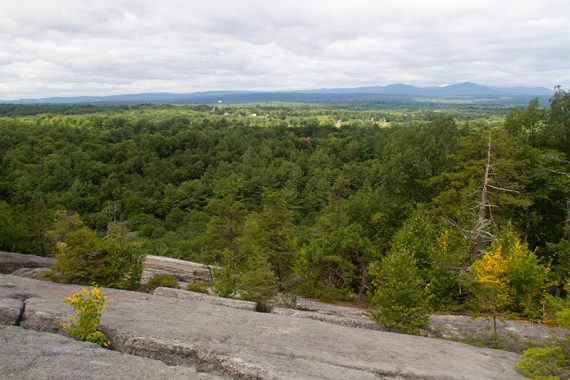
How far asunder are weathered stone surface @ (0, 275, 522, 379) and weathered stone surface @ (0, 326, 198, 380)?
103 cm

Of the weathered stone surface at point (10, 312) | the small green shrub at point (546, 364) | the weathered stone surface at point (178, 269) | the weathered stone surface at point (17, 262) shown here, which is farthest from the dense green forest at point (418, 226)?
the weathered stone surface at point (10, 312)

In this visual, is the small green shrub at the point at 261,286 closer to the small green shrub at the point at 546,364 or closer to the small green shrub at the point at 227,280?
the small green shrub at the point at 227,280

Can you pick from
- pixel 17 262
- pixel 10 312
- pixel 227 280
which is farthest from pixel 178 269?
pixel 10 312

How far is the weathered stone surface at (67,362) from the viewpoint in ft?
28.7

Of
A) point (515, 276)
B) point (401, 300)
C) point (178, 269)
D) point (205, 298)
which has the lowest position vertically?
point (178, 269)

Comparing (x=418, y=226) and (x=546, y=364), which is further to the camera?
(x=418, y=226)

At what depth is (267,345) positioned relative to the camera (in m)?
11.5

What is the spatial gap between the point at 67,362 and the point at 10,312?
4.84 meters

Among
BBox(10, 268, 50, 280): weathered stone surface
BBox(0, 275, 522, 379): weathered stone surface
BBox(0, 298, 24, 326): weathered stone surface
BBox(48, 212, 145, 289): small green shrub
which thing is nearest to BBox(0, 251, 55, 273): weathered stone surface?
BBox(10, 268, 50, 280): weathered stone surface

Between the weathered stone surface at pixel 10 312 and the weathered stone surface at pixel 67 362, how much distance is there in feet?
6.18

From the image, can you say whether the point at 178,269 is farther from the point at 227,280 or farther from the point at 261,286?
the point at 261,286

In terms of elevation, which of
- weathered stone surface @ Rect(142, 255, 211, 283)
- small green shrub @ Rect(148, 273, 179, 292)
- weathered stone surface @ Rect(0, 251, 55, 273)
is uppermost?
small green shrub @ Rect(148, 273, 179, 292)

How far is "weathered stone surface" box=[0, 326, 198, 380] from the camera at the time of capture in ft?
28.7

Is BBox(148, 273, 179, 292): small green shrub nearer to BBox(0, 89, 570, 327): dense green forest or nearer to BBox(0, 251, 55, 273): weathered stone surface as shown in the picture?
BBox(0, 89, 570, 327): dense green forest
